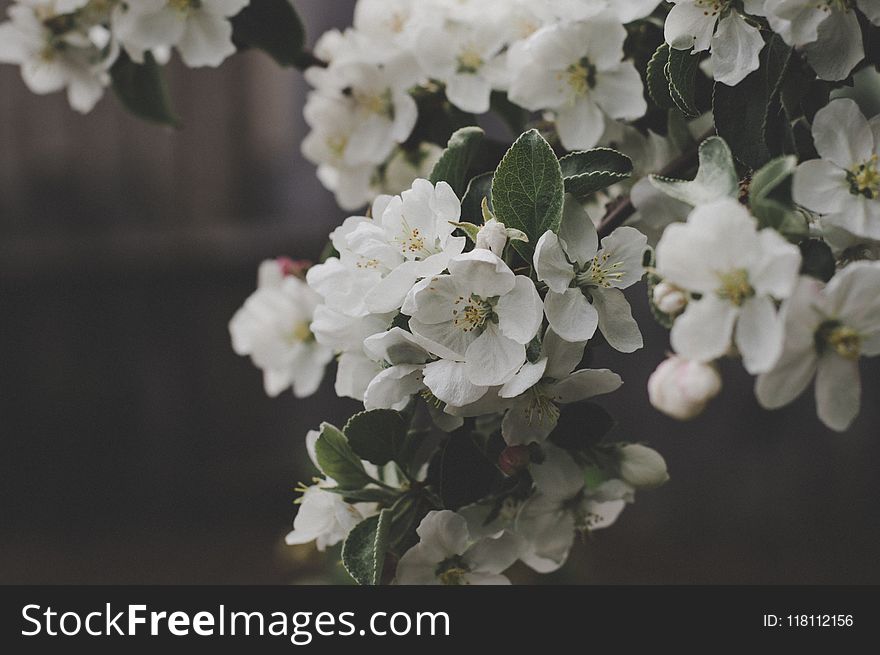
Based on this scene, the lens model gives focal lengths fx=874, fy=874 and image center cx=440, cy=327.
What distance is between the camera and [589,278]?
44 cm

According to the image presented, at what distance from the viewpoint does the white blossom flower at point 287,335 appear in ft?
2.16

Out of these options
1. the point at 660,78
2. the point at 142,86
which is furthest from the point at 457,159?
the point at 142,86

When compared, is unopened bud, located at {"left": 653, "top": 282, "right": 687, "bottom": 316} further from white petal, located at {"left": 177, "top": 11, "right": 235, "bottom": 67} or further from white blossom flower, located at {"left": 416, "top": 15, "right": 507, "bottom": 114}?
white petal, located at {"left": 177, "top": 11, "right": 235, "bottom": 67}

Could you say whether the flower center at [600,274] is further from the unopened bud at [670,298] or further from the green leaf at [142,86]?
the green leaf at [142,86]

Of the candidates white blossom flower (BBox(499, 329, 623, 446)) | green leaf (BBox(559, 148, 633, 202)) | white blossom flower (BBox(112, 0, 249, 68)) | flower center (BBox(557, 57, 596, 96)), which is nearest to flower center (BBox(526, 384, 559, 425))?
white blossom flower (BBox(499, 329, 623, 446))

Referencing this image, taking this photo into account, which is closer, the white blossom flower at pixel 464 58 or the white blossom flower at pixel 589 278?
the white blossom flower at pixel 589 278

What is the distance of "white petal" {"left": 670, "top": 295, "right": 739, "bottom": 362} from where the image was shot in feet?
1.14

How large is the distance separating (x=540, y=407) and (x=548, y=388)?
0.01 metres

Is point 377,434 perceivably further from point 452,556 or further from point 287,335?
point 287,335

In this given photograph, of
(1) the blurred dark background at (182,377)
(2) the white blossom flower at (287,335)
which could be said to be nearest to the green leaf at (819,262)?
(2) the white blossom flower at (287,335)

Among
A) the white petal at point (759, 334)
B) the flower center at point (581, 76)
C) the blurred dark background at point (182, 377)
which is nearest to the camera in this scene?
the white petal at point (759, 334)

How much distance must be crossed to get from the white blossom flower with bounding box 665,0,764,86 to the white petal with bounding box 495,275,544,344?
16 centimetres

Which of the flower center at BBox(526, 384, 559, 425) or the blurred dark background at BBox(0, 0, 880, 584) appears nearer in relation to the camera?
the flower center at BBox(526, 384, 559, 425)

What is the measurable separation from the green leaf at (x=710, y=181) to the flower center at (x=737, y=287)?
53 mm
